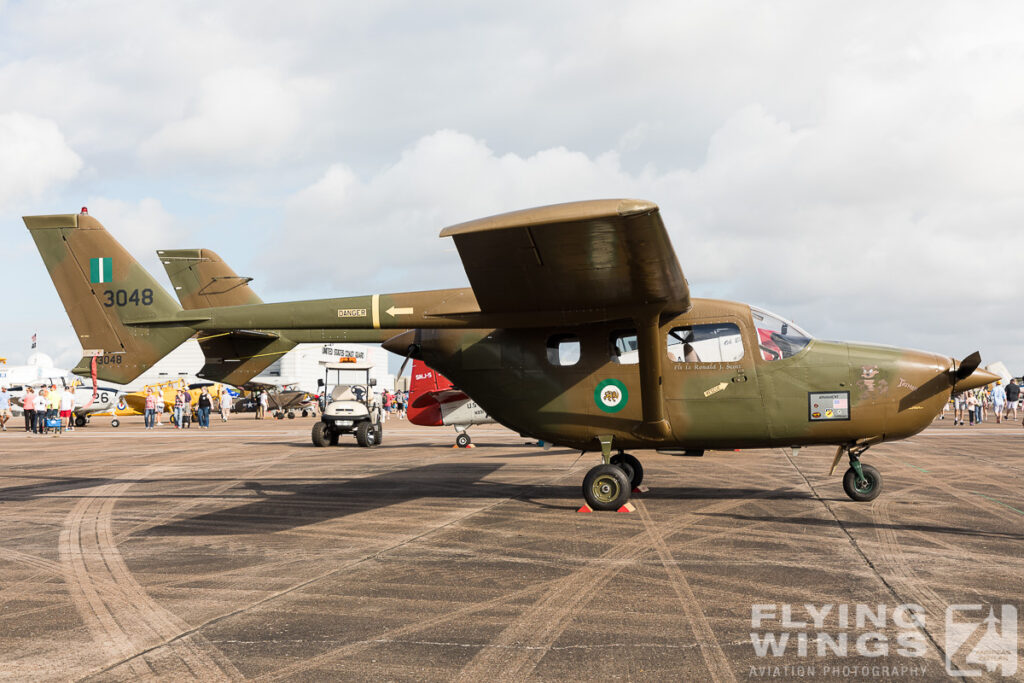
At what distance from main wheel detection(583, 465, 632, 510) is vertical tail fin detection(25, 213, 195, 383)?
636 cm

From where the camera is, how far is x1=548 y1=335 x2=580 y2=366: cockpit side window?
33.0 ft

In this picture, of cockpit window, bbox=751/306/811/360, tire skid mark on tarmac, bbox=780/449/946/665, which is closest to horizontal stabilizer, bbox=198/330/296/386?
cockpit window, bbox=751/306/811/360

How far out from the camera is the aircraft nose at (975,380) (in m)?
9.38

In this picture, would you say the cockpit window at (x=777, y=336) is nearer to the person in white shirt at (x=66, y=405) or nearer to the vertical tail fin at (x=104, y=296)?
the vertical tail fin at (x=104, y=296)

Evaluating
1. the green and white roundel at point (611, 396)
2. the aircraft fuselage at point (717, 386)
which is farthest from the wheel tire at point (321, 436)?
the green and white roundel at point (611, 396)

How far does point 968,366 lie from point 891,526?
94.6 inches

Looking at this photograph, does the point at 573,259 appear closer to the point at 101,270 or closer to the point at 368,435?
the point at 101,270

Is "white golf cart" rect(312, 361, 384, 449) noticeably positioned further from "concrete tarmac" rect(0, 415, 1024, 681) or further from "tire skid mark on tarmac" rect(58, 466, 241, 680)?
"tire skid mark on tarmac" rect(58, 466, 241, 680)

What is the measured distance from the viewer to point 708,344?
384 inches

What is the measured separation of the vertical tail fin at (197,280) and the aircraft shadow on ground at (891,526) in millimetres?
14151

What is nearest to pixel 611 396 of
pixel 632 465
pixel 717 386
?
pixel 717 386

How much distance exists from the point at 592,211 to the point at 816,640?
3881 mm

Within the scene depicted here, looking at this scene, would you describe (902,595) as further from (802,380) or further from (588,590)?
(802,380)

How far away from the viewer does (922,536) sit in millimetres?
7617
